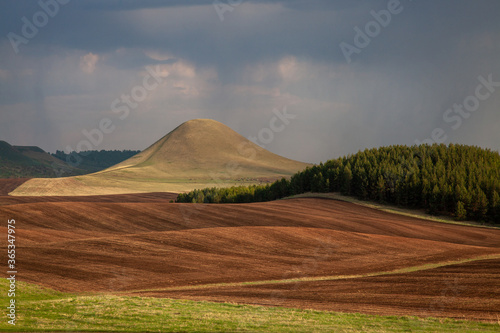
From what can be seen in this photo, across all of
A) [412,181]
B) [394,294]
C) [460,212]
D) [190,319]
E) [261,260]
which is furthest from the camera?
[412,181]

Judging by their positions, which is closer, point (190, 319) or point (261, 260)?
point (190, 319)

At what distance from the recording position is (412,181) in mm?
85562

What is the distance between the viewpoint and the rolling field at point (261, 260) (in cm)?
2336

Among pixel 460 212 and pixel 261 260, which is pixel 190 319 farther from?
pixel 460 212

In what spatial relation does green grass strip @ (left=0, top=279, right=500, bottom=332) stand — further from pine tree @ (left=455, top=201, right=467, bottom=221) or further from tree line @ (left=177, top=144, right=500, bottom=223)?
tree line @ (left=177, top=144, right=500, bottom=223)

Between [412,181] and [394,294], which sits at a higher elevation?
[412,181]

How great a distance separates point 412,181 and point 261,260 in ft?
188

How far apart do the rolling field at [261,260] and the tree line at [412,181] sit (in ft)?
67.6

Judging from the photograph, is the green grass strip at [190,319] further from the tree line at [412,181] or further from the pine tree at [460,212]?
the tree line at [412,181]

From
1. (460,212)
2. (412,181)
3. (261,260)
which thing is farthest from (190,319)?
(412,181)

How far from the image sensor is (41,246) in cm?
3325

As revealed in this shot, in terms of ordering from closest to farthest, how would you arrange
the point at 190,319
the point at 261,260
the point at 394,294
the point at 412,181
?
the point at 190,319 < the point at 394,294 < the point at 261,260 < the point at 412,181

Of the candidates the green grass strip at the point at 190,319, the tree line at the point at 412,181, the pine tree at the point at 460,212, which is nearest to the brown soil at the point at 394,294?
the green grass strip at the point at 190,319

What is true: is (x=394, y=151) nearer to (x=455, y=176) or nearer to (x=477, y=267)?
(x=455, y=176)
